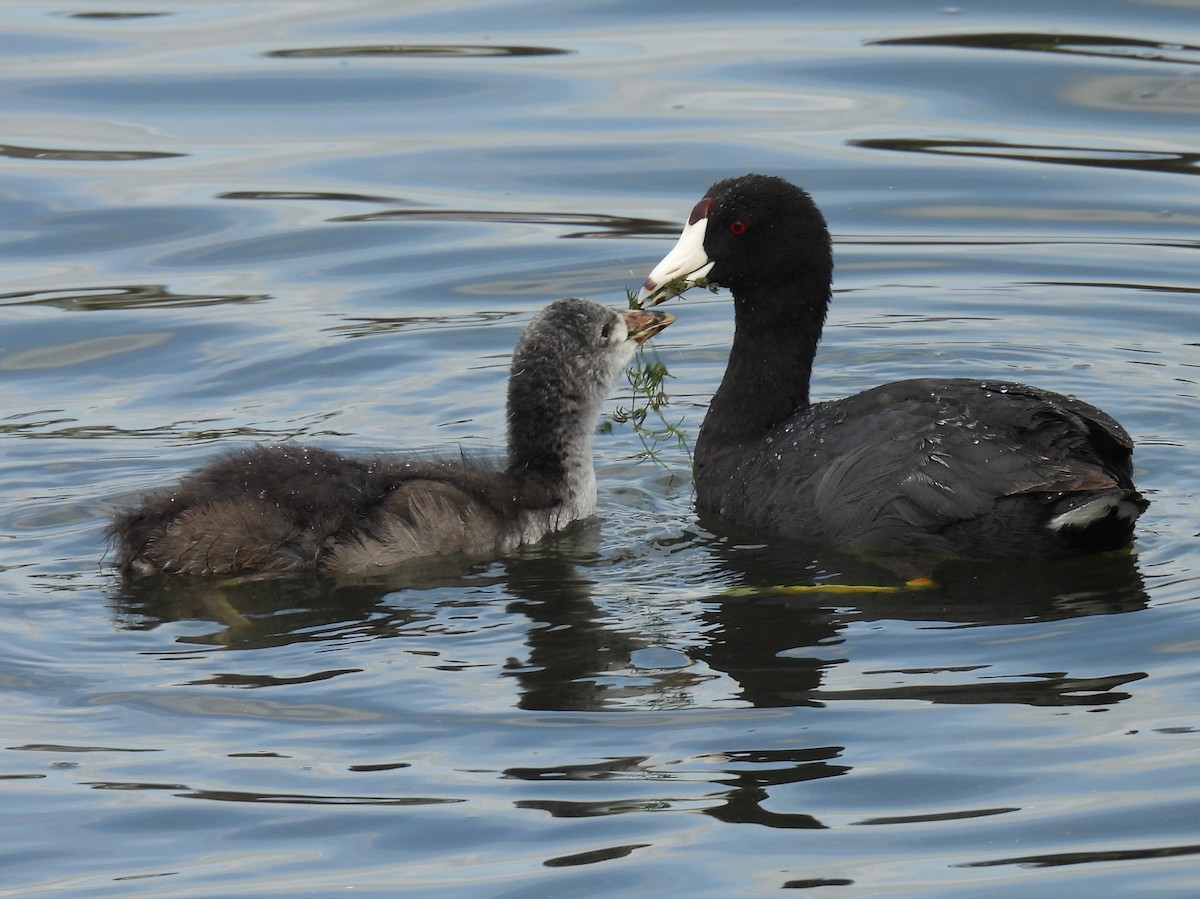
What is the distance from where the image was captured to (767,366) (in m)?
9.04

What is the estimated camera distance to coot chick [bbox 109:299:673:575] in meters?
7.65

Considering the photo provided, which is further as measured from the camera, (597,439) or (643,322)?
(597,439)

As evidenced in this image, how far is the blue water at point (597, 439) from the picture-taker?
5711 millimetres

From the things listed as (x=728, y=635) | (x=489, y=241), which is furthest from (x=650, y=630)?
(x=489, y=241)

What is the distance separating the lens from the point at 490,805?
228 inches

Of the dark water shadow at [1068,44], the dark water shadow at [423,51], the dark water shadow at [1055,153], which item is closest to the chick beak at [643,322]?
the dark water shadow at [1055,153]

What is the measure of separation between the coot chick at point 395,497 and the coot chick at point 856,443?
71 centimetres

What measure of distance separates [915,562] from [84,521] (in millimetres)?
3428

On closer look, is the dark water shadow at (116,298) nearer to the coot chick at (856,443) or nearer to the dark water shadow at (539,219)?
the dark water shadow at (539,219)

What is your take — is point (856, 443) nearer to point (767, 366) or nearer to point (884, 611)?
point (884, 611)

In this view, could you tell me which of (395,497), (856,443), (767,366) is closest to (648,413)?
(767,366)

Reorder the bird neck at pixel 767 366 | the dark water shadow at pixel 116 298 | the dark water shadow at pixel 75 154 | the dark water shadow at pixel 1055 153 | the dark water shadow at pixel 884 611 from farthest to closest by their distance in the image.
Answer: the dark water shadow at pixel 75 154 < the dark water shadow at pixel 1055 153 < the dark water shadow at pixel 116 298 < the bird neck at pixel 767 366 < the dark water shadow at pixel 884 611

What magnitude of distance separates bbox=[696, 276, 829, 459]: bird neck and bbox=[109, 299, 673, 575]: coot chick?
29.3 inches

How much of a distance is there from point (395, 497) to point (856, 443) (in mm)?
1785
